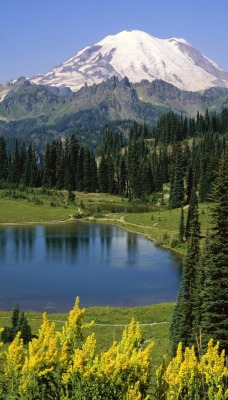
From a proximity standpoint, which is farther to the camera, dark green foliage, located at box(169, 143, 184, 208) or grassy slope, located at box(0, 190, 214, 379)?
dark green foliage, located at box(169, 143, 184, 208)

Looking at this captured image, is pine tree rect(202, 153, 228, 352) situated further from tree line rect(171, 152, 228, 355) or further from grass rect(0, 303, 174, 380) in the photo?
grass rect(0, 303, 174, 380)

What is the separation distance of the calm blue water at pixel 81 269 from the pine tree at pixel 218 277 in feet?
112

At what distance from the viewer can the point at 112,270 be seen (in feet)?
282

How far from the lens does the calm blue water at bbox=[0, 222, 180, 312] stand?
68.4 meters

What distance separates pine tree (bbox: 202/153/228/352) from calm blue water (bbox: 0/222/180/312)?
3409cm

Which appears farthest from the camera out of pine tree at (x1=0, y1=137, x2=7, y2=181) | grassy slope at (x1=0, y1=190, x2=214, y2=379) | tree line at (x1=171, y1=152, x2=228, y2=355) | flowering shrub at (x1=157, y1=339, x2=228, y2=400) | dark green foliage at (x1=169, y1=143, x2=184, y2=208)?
pine tree at (x1=0, y1=137, x2=7, y2=181)

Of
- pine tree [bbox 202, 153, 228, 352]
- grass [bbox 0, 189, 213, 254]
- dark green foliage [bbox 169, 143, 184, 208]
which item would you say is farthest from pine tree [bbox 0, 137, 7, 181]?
pine tree [bbox 202, 153, 228, 352]

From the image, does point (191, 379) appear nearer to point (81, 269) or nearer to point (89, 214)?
point (81, 269)

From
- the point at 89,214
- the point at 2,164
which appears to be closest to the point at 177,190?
the point at 89,214

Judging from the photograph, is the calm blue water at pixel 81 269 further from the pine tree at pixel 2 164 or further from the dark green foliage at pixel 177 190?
the pine tree at pixel 2 164

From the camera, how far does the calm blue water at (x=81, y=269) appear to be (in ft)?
225

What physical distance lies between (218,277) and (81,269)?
56851mm

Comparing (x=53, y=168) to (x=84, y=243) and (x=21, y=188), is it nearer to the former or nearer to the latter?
(x=21, y=188)

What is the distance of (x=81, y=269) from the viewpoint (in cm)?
8612
